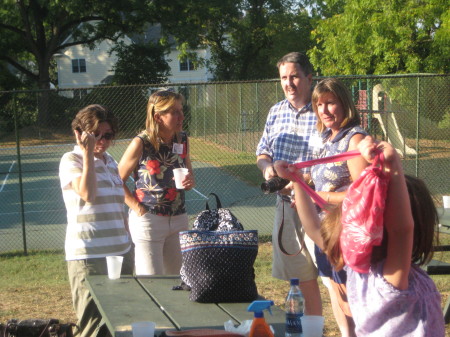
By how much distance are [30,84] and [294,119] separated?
4441 centimetres

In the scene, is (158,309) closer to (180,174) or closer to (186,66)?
(180,174)

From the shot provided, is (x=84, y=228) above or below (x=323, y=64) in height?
below

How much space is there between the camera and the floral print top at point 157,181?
4594 millimetres

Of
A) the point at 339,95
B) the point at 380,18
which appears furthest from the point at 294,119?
the point at 380,18

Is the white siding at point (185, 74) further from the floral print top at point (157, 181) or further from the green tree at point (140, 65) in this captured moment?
the floral print top at point (157, 181)

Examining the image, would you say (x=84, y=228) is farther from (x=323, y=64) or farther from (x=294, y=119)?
(x=323, y=64)

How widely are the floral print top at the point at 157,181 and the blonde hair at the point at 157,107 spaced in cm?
5

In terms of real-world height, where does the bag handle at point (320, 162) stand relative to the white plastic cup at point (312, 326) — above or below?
above

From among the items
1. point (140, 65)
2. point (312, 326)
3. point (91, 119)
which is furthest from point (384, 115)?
point (140, 65)

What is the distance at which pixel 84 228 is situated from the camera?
13.4 feet

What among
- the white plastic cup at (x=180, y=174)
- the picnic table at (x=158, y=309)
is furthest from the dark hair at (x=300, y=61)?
the picnic table at (x=158, y=309)

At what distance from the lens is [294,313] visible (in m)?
2.96

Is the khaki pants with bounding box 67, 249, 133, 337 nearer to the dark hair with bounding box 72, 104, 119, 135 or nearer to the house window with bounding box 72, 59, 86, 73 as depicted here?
the dark hair with bounding box 72, 104, 119, 135

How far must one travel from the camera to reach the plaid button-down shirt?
175 inches
